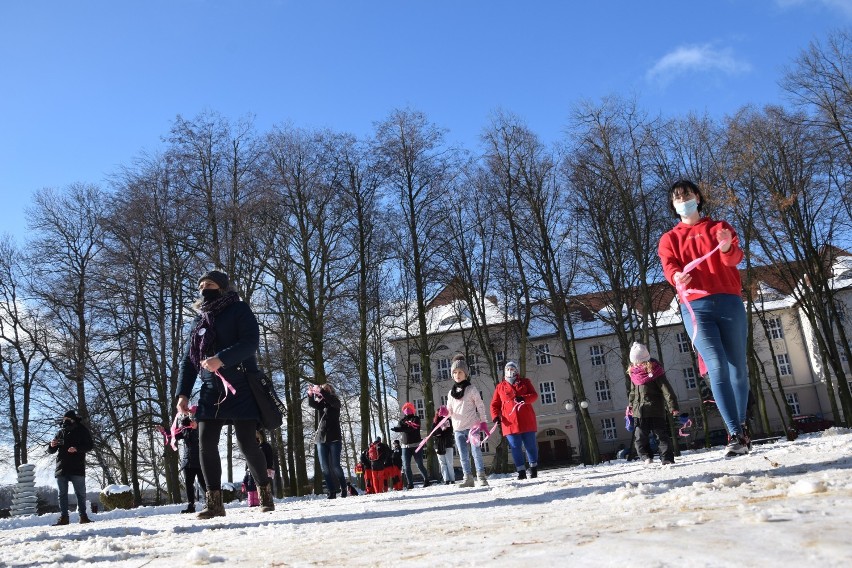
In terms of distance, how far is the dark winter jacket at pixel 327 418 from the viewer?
42.8 ft

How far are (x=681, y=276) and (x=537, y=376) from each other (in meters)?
55.9

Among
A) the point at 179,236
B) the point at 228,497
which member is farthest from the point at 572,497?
the point at 179,236

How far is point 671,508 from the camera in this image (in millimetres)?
3375

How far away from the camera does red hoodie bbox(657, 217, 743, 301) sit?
599cm

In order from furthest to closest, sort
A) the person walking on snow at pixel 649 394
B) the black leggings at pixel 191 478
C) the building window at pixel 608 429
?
the building window at pixel 608 429 → the black leggings at pixel 191 478 → the person walking on snow at pixel 649 394

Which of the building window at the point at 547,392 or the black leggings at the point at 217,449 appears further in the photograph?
the building window at the point at 547,392

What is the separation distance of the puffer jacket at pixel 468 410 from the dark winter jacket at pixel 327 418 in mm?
2656

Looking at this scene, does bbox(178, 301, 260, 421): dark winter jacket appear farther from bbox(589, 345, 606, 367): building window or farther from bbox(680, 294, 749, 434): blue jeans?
bbox(589, 345, 606, 367): building window

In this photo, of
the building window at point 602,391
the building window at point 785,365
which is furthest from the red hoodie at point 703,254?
the building window at point 785,365

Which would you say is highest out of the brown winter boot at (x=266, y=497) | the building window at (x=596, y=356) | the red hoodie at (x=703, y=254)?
the building window at (x=596, y=356)

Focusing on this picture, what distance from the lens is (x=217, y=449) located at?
6773mm

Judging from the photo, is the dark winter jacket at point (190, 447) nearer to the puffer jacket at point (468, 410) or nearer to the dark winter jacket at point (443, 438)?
the puffer jacket at point (468, 410)

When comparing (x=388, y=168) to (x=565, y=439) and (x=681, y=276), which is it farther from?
(x=565, y=439)

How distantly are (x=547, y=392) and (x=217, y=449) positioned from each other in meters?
55.7
